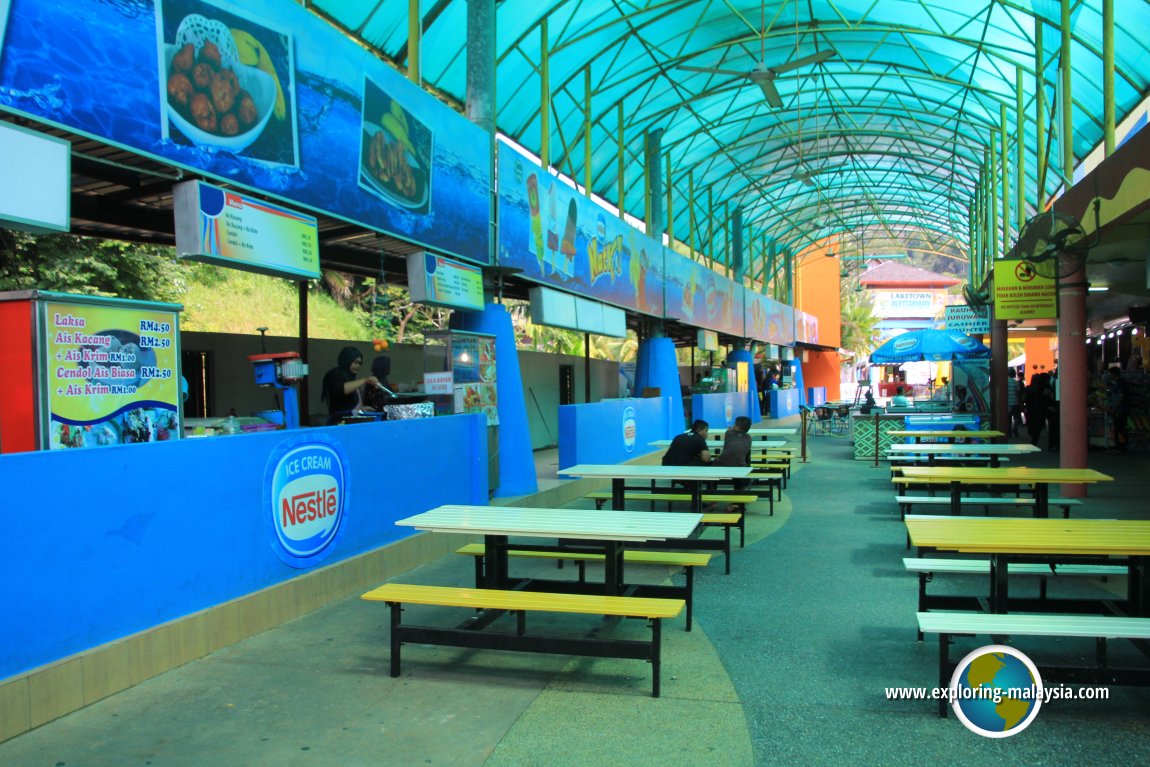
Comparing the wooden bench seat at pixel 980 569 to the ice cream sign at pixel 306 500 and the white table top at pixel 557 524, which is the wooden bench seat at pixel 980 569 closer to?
the white table top at pixel 557 524

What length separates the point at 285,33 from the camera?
8.11m

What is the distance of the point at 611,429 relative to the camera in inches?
656

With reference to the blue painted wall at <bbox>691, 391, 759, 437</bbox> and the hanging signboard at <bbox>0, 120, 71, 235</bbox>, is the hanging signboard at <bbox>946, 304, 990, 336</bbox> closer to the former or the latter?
the blue painted wall at <bbox>691, 391, 759, 437</bbox>

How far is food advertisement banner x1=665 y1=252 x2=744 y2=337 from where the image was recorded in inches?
950

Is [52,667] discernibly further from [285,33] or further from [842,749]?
[285,33]

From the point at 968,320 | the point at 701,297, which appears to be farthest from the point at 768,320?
the point at 968,320

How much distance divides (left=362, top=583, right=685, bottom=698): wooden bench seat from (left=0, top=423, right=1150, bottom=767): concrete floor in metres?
0.22

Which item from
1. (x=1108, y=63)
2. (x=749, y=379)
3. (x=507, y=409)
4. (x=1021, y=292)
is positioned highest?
(x=1108, y=63)

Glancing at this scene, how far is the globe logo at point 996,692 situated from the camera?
463 cm

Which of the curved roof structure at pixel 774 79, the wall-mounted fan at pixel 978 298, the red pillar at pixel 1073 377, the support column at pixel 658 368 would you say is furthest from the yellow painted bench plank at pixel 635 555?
the wall-mounted fan at pixel 978 298

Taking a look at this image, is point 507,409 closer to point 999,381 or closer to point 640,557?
point 640,557

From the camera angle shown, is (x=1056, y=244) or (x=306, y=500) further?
(x=1056, y=244)

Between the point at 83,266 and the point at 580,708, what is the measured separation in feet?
70.3

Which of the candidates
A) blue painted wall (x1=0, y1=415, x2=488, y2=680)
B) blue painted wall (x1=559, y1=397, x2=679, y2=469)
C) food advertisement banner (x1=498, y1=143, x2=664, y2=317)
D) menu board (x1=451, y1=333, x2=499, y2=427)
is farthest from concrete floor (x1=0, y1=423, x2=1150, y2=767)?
blue painted wall (x1=559, y1=397, x2=679, y2=469)
